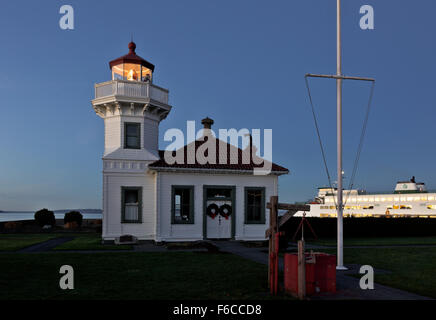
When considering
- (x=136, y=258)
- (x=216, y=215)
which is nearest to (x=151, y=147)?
(x=216, y=215)

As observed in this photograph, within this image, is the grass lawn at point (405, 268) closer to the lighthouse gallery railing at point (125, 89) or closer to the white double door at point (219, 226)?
the white double door at point (219, 226)

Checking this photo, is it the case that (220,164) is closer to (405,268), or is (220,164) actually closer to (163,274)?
(163,274)

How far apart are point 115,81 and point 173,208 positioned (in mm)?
8230

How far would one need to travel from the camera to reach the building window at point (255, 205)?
23.1 metres

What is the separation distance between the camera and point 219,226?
22641 millimetres

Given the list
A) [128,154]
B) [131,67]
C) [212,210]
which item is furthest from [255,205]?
[131,67]

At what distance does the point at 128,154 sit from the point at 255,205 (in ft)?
27.4

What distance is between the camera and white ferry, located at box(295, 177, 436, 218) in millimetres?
59750

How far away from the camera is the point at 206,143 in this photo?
79.5ft

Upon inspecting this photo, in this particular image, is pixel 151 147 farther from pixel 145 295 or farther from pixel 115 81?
pixel 145 295

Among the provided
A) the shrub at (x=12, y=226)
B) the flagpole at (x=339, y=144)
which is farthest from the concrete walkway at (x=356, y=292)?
the shrub at (x=12, y=226)

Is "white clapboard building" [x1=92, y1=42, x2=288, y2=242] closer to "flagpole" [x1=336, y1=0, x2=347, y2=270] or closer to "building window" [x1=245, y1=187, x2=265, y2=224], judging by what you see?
"building window" [x1=245, y1=187, x2=265, y2=224]
